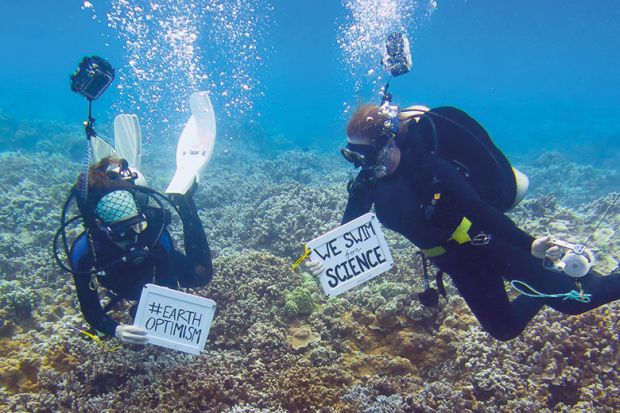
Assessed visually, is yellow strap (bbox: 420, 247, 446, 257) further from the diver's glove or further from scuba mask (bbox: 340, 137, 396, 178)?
scuba mask (bbox: 340, 137, 396, 178)

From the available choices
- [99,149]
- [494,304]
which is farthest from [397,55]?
[99,149]

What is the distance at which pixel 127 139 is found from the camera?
234 inches

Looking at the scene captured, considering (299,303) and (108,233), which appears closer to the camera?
(108,233)

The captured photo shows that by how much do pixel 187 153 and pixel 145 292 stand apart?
289cm

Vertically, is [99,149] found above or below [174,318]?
above

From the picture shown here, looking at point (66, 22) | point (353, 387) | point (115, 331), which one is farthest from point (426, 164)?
point (66, 22)

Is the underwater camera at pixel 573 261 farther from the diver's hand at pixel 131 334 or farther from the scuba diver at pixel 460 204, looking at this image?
the diver's hand at pixel 131 334

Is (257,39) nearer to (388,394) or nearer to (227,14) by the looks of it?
(227,14)

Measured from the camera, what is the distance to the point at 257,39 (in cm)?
9212

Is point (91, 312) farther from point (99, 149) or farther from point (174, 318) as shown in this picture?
point (99, 149)

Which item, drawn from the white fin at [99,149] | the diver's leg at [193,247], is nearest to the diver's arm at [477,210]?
the diver's leg at [193,247]

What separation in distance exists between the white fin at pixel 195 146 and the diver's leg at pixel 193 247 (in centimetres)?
22

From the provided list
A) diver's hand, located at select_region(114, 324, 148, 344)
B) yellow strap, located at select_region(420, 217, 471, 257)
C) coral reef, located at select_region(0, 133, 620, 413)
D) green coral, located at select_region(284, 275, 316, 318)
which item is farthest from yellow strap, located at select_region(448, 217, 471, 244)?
diver's hand, located at select_region(114, 324, 148, 344)

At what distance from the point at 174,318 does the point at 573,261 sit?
3.84 metres
